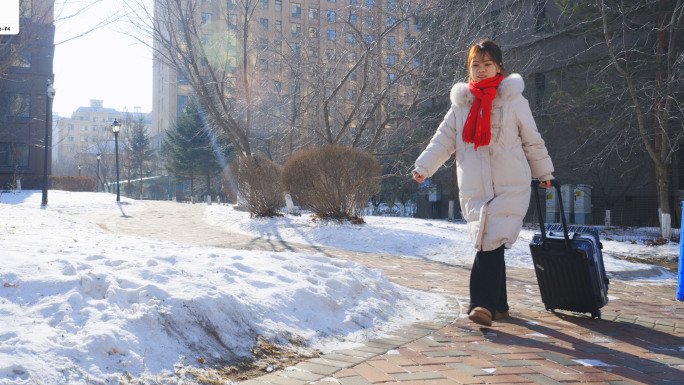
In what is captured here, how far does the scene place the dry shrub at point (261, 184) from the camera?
15.1 m

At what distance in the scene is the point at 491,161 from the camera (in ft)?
12.6

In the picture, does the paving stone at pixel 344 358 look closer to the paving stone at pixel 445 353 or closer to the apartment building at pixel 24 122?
the paving stone at pixel 445 353

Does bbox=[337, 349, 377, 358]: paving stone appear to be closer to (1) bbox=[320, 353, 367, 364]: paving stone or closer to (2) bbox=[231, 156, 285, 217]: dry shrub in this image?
(1) bbox=[320, 353, 367, 364]: paving stone

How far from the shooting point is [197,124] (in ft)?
141

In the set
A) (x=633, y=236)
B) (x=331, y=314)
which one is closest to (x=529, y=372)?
(x=331, y=314)

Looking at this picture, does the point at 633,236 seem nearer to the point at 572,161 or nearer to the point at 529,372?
the point at 572,161

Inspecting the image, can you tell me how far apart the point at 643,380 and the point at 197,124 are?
1673 inches

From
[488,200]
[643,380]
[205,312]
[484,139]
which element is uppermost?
[484,139]

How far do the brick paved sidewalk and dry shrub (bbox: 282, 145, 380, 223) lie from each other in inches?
304

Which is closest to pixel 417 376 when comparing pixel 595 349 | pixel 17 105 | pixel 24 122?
pixel 595 349

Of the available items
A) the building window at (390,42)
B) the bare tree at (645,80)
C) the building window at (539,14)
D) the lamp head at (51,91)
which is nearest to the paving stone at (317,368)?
the bare tree at (645,80)

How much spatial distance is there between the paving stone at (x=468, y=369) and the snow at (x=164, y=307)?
29.3 inches

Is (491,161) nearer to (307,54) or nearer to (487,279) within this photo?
(487,279)

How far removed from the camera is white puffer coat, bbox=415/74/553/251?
377 cm
